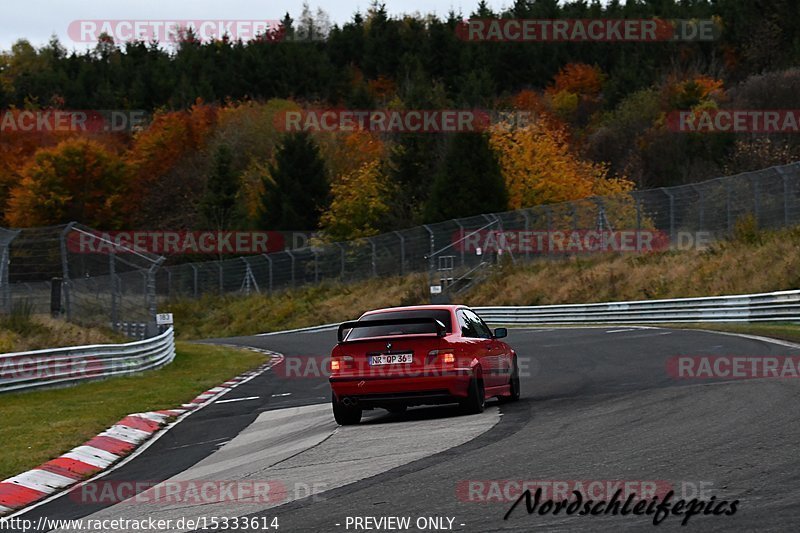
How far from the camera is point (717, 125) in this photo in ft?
263

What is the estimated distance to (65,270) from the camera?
2578cm

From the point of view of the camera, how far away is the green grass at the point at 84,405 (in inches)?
492

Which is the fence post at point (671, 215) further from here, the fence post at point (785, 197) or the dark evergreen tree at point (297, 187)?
the dark evergreen tree at point (297, 187)

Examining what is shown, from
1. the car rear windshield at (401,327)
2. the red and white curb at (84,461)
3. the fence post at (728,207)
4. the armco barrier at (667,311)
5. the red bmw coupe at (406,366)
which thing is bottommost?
the armco barrier at (667,311)

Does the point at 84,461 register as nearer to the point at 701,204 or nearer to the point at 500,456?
the point at 500,456

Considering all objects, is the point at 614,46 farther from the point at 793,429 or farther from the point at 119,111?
the point at 793,429

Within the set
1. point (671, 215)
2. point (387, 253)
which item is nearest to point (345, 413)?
point (671, 215)

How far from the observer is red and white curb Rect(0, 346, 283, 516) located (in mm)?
9742

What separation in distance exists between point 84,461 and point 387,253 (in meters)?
40.9

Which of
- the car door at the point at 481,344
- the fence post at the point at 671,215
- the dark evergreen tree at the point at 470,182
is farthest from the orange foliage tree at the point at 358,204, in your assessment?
the car door at the point at 481,344

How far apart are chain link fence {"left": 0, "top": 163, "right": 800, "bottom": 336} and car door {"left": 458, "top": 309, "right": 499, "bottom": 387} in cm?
1355

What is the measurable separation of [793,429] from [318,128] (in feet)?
265

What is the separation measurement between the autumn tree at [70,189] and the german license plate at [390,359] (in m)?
76.0

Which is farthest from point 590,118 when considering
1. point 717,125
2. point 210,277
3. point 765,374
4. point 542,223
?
point 765,374
